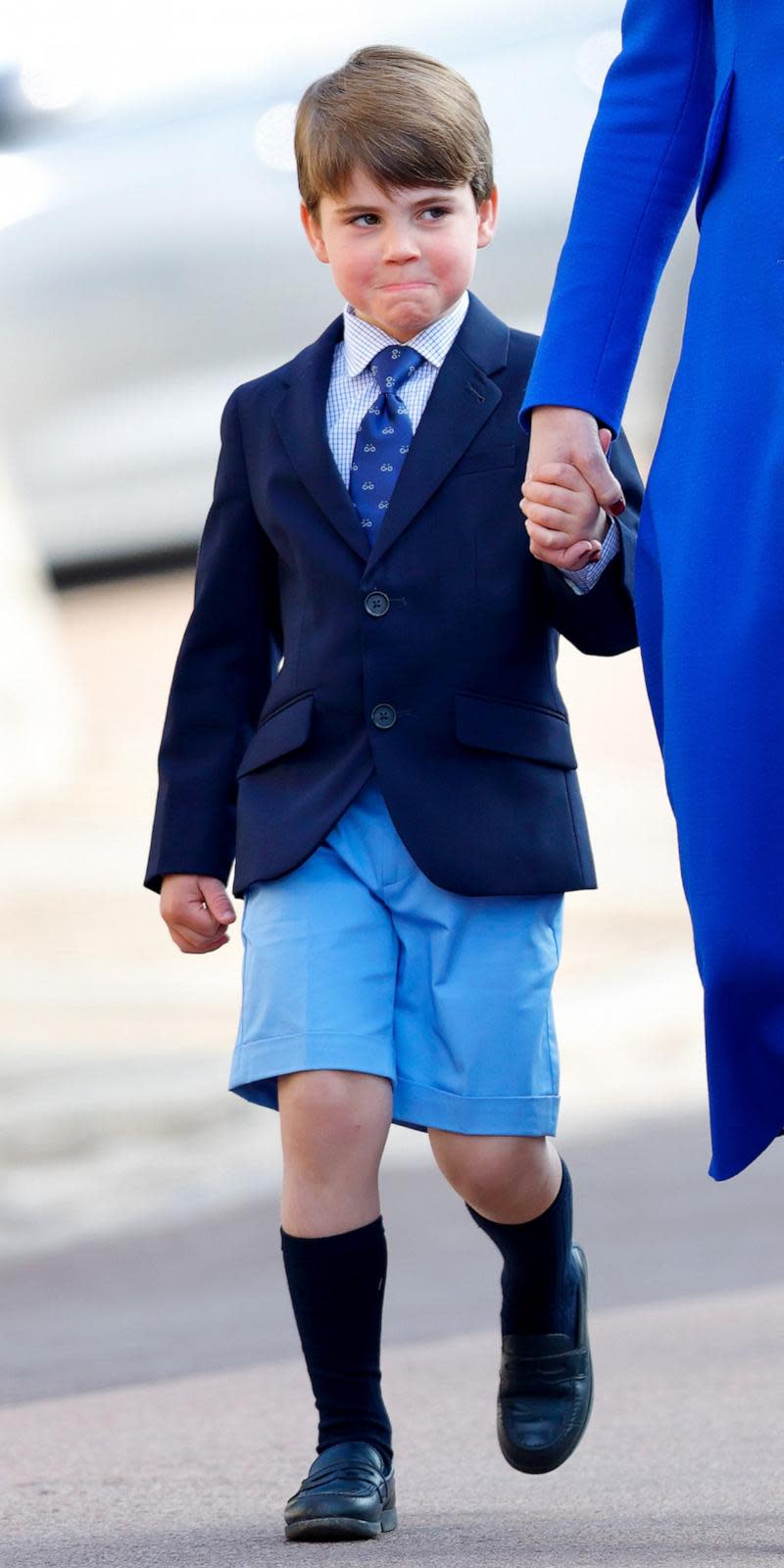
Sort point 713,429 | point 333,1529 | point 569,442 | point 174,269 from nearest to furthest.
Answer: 1. point 713,429
2. point 569,442
3. point 333,1529
4. point 174,269

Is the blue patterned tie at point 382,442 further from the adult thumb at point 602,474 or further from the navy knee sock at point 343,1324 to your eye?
the navy knee sock at point 343,1324

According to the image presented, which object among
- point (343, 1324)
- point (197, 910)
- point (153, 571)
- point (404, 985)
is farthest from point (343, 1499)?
point (153, 571)

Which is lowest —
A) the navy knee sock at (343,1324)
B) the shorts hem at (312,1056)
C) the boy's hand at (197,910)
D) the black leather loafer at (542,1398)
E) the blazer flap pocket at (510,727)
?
the black leather loafer at (542,1398)

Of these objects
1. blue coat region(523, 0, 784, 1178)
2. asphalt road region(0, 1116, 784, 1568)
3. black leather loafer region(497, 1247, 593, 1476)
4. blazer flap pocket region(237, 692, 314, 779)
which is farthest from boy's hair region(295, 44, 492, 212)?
asphalt road region(0, 1116, 784, 1568)

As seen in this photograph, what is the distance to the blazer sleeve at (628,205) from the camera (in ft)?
5.55

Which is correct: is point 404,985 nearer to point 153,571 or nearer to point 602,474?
point 602,474

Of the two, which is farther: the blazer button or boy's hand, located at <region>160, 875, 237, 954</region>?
boy's hand, located at <region>160, 875, 237, 954</region>

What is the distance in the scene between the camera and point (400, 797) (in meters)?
1.99

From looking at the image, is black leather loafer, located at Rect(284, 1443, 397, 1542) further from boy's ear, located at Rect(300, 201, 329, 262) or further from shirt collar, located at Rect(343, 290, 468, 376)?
boy's ear, located at Rect(300, 201, 329, 262)

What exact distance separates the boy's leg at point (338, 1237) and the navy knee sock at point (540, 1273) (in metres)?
0.16

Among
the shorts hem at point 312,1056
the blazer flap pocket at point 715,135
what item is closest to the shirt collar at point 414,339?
the blazer flap pocket at point 715,135

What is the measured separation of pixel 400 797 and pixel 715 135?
62 centimetres

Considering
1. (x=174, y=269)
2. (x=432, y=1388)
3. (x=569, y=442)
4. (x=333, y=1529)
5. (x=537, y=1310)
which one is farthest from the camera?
(x=174, y=269)

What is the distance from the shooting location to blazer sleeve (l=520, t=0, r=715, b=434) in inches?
66.6
